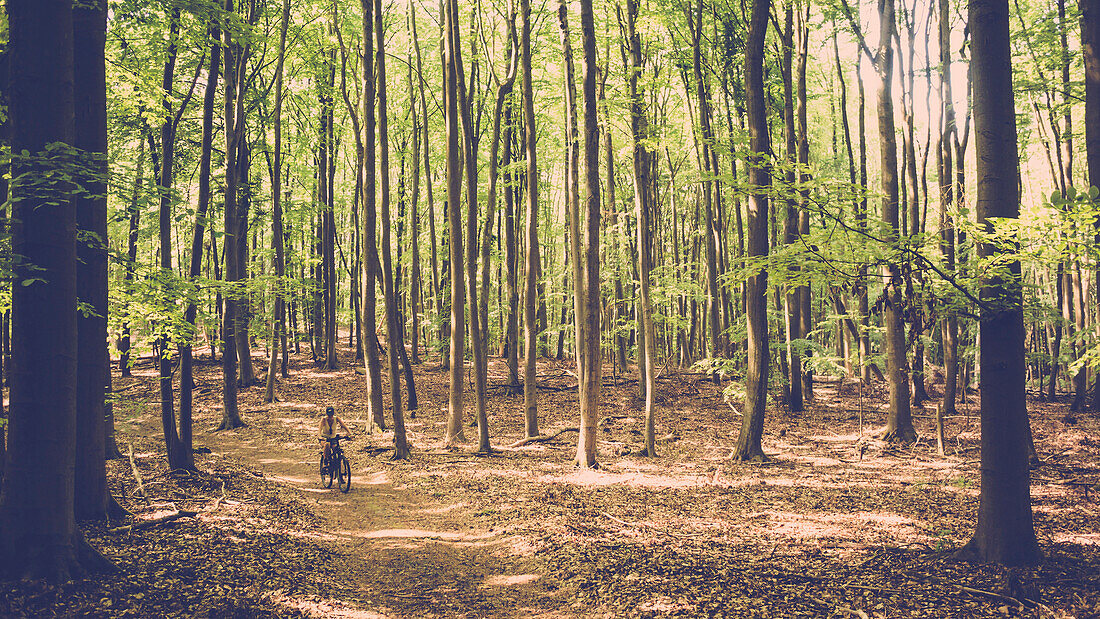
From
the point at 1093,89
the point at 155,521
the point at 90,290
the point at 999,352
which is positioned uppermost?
the point at 1093,89

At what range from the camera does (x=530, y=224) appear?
1537 centimetres

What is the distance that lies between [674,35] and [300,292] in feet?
50.8

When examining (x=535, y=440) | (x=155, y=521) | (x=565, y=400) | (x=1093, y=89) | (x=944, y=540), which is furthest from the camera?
(x=565, y=400)

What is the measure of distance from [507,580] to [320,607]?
2214 millimetres

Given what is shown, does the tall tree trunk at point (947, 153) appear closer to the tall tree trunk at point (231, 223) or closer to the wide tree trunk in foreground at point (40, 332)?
the wide tree trunk in foreground at point (40, 332)

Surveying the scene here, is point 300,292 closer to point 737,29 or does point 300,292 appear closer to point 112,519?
point 112,519

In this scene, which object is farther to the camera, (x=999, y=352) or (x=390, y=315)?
(x=390, y=315)

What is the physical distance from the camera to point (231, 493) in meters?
10.1

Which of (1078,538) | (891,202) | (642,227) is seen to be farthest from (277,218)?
(1078,538)

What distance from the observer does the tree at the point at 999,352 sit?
20.3ft

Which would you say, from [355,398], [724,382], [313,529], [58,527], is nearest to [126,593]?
[58,527]

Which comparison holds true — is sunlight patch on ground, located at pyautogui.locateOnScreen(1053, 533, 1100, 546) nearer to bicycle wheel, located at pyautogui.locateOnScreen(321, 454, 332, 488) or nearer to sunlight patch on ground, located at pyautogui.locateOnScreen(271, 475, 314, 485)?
bicycle wheel, located at pyautogui.locateOnScreen(321, 454, 332, 488)

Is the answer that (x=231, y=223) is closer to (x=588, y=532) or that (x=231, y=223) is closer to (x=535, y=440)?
(x=535, y=440)

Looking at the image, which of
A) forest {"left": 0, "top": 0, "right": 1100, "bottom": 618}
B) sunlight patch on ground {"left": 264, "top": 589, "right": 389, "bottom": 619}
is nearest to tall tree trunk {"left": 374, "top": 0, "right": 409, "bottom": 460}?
forest {"left": 0, "top": 0, "right": 1100, "bottom": 618}
